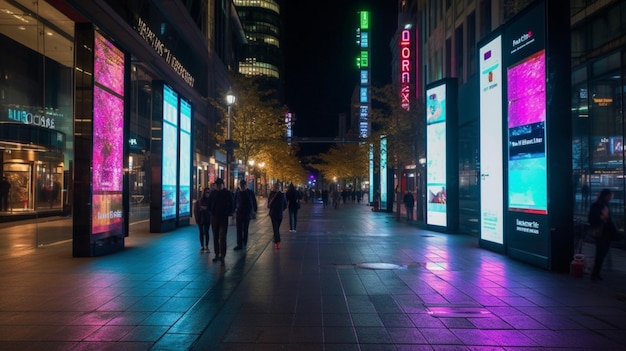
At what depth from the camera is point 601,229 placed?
9773mm

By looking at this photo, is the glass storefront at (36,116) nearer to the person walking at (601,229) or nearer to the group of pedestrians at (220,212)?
the group of pedestrians at (220,212)

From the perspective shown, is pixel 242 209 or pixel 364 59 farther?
pixel 364 59

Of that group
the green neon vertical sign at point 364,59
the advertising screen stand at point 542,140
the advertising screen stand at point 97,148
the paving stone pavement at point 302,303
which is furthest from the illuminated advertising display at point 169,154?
the green neon vertical sign at point 364,59

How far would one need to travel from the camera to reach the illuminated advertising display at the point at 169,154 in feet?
59.7

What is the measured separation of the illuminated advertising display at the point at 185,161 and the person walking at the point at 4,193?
18.9 ft

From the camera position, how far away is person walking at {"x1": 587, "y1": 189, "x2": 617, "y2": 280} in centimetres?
962

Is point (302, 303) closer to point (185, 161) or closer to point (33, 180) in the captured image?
point (185, 161)

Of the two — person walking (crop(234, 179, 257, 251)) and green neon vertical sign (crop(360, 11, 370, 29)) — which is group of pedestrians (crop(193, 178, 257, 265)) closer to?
person walking (crop(234, 179, 257, 251))

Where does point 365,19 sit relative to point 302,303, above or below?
above

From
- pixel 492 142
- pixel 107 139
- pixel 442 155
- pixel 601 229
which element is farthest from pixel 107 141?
pixel 442 155

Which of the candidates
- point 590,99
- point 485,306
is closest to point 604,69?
point 590,99

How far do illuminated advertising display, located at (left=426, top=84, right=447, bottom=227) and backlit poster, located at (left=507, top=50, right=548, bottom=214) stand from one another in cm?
666

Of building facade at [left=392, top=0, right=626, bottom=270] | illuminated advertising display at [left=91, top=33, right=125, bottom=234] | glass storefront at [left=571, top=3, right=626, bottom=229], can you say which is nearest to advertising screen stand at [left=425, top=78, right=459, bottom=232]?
building facade at [left=392, top=0, right=626, bottom=270]

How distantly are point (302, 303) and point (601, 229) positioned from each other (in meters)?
6.04
